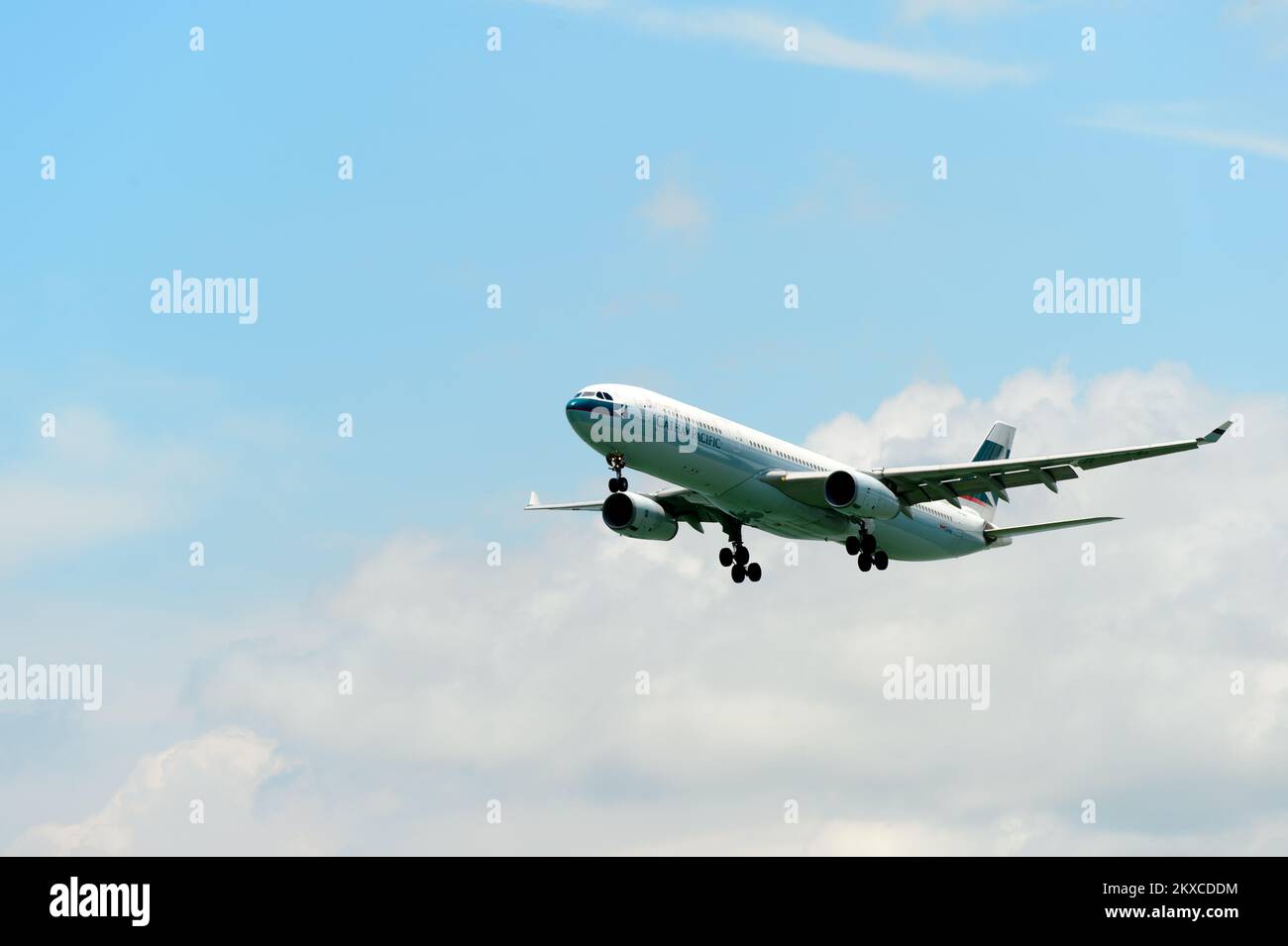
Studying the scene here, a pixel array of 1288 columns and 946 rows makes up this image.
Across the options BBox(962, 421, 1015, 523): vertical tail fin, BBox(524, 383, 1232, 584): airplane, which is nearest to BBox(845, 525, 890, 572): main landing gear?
BBox(524, 383, 1232, 584): airplane

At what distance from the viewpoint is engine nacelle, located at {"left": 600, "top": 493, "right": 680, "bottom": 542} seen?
7431 cm

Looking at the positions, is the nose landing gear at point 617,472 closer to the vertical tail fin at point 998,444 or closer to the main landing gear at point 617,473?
the main landing gear at point 617,473

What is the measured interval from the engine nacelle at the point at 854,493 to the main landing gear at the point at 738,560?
8198 millimetres

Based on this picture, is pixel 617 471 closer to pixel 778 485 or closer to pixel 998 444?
pixel 778 485

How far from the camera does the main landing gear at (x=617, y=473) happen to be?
65.3 metres

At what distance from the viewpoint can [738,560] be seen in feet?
256

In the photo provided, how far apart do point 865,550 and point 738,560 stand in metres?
6.16

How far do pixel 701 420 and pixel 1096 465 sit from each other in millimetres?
15676

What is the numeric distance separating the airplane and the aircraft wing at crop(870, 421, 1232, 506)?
0.06 metres

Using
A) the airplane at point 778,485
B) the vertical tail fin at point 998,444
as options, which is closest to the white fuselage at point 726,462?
the airplane at point 778,485

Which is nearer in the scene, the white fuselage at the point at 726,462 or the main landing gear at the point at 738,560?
the white fuselage at the point at 726,462

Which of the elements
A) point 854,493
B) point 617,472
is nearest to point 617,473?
Answer: point 617,472

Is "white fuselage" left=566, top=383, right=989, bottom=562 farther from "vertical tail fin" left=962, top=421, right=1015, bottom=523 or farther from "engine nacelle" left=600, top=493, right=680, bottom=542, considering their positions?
"vertical tail fin" left=962, top=421, right=1015, bottom=523
